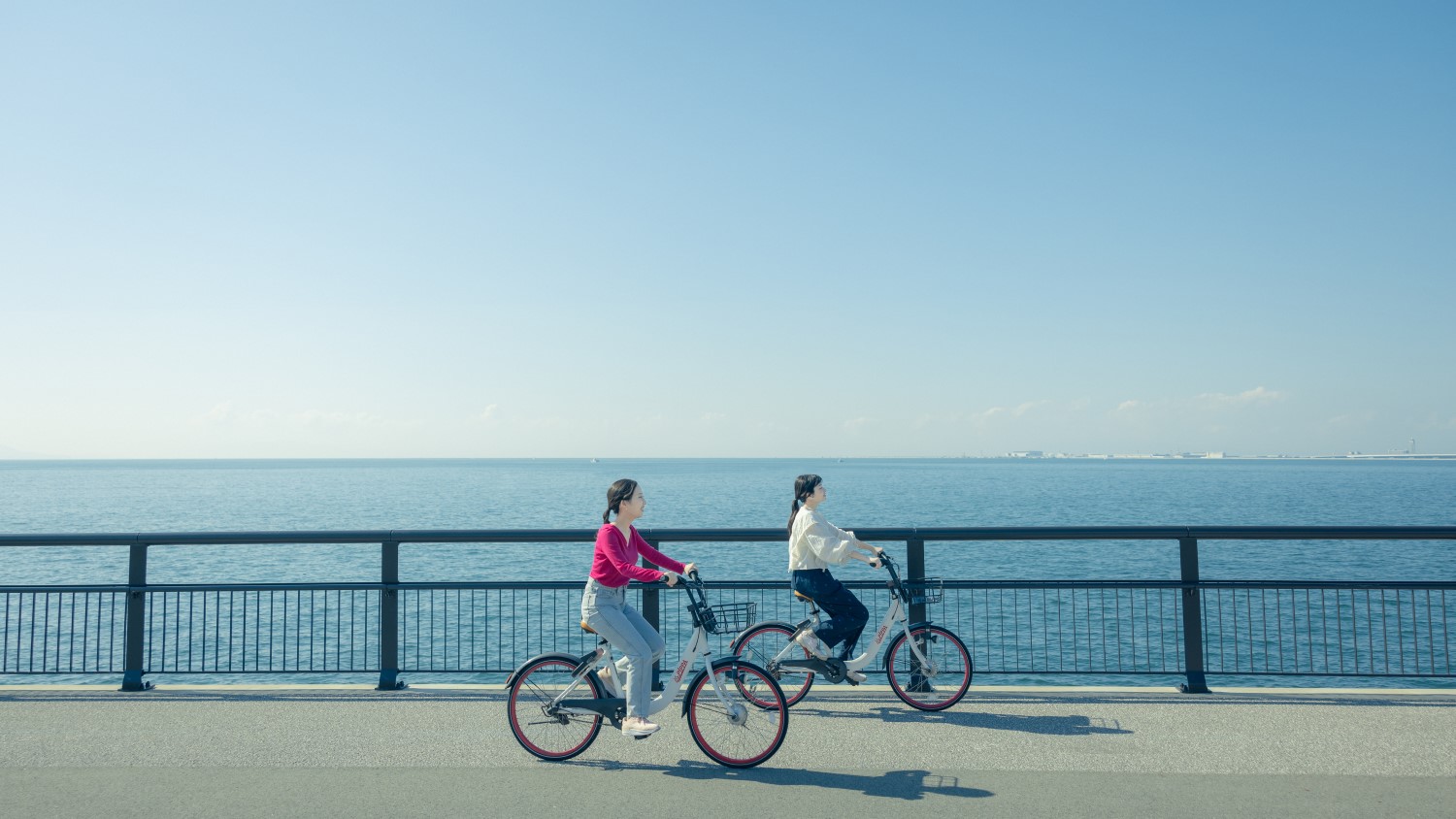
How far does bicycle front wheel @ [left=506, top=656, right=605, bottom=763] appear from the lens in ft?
19.0

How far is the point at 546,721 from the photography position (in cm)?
581

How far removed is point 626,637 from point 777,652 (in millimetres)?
1681

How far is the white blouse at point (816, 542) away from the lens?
660cm

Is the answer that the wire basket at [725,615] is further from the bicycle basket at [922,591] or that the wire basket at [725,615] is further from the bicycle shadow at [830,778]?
the bicycle basket at [922,591]

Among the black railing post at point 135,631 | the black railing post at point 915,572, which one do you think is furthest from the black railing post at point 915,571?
the black railing post at point 135,631

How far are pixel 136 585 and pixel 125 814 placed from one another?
3358 mm

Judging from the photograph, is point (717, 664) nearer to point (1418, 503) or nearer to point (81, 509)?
point (81, 509)

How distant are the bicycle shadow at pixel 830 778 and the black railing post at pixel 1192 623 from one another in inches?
118

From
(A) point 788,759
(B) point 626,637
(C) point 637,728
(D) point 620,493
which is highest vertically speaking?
(D) point 620,493

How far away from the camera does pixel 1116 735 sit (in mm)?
6062

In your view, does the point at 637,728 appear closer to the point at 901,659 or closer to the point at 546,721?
the point at 546,721

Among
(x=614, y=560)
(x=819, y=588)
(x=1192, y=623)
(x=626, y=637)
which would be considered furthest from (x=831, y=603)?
(x=1192, y=623)

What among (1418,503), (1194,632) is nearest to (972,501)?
(1418,503)

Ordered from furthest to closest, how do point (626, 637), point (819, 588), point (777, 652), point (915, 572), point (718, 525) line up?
1. point (718, 525)
2. point (915, 572)
3. point (777, 652)
4. point (819, 588)
5. point (626, 637)
